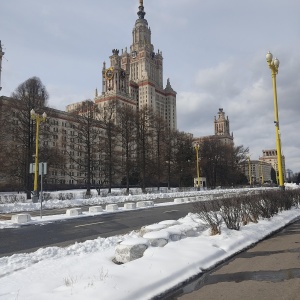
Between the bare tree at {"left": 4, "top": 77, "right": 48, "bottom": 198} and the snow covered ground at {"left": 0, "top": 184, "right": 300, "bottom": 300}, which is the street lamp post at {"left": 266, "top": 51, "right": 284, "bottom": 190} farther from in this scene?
the bare tree at {"left": 4, "top": 77, "right": 48, "bottom": 198}

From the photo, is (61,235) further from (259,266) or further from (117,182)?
(117,182)

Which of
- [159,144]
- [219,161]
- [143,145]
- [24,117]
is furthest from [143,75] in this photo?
[24,117]

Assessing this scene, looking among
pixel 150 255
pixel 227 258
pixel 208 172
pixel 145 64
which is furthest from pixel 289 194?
pixel 145 64

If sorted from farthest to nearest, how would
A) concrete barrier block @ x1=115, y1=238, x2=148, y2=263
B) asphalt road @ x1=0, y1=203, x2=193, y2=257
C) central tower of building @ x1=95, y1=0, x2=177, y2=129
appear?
central tower of building @ x1=95, y1=0, x2=177, y2=129, asphalt road @ x1=0, y1=203, x2=193, y2=257, concrete barrier block @ x1=115, y1=238, x2=148, y2=263

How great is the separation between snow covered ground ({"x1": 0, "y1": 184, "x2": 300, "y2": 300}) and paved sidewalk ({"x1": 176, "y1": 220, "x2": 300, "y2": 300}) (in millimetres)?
407

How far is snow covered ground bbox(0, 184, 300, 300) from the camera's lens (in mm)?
5223

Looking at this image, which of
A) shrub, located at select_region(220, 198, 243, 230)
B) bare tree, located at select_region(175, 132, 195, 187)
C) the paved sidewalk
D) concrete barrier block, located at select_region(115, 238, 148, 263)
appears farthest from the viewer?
bare tree, located at select_region(175, 132, 195, 187)

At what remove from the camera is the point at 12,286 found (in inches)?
221

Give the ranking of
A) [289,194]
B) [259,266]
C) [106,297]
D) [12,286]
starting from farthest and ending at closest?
[289,194] → [259,266] → [12,286] → [106,297]

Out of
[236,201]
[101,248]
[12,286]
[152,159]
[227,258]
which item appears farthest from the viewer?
[152,159]

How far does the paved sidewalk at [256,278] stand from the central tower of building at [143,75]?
153m

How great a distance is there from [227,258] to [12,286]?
478cm

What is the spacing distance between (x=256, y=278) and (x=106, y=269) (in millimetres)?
2791

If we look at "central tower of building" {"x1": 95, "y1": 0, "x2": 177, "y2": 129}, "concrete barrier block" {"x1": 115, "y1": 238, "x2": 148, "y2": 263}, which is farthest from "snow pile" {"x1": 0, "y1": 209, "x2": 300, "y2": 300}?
"central tower of building" {"x1": 95, "y1": 0, "x2": 177, "y2": 129}
